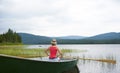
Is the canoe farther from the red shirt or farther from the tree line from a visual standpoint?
the tree line

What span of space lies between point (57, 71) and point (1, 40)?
8668 cm

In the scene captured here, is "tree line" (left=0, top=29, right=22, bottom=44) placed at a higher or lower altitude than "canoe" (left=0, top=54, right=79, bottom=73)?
higher

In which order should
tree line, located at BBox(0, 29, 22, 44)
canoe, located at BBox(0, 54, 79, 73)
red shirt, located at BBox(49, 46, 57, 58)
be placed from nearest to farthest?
canoe, located at BBox(0, 54, 79, 73) → red shirt, located at BBox(49, 46, 57, 58) → tree line, located at BBox(0, 29, 22, 44)

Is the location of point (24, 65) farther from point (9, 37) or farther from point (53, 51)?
point (9, 37)

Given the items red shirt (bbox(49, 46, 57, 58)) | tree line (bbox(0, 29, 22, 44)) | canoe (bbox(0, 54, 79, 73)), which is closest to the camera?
canoe (bbox(0, 54, 79, 73))

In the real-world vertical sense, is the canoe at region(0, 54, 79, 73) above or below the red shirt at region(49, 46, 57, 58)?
below

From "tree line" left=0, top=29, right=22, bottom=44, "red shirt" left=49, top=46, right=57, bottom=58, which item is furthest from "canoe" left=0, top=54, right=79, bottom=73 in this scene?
"tree line" left=0, top=29, right=22, bottom=44

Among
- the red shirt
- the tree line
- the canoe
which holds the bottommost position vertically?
the canoe

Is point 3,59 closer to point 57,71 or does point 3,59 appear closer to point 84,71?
point 57,71

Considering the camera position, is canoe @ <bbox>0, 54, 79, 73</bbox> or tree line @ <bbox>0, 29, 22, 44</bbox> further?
tree line @ <bbox>0, 29, 22, 44</bbox>

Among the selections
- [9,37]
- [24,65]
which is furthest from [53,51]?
[9,37]

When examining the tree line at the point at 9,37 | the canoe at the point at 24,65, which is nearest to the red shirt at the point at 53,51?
the canoe at the point at 24,65

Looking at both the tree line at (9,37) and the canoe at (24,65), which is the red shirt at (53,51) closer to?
the canoe at (24,65)

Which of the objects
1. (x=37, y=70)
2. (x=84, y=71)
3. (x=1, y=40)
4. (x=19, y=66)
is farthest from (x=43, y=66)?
(x=1, y=40)
